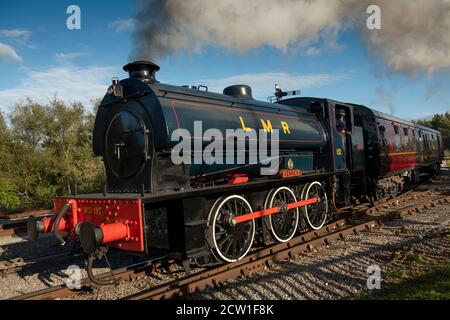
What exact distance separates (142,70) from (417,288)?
17.9ft

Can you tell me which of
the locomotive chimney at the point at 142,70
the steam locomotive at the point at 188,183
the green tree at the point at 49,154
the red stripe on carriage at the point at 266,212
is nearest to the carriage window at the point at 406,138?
the steam locomotive at the point at 188,183

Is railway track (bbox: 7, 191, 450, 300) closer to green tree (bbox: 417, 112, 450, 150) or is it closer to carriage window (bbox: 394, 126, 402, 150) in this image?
carriage window (bbox: 394, 126, 402, 150)

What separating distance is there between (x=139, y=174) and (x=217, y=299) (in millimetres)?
2325

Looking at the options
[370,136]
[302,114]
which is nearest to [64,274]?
[302,114]

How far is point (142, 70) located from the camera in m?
6.33

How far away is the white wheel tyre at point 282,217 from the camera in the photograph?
7.72m

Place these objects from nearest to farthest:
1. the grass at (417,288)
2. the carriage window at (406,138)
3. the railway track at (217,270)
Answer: the grass at (417,288)
the railway track at (217,270)
the carriage window at (406,138)

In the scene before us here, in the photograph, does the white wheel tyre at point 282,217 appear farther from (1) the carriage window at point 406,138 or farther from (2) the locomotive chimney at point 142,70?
Result: (1) the carriage window at point 406,138

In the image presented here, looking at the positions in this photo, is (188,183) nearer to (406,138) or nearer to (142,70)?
(142,70)

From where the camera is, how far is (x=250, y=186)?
6.95 metres

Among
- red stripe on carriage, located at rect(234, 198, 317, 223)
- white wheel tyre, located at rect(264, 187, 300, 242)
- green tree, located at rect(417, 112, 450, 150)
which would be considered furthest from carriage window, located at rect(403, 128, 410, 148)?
green tree, located at rect(417, 112, 450, 150)

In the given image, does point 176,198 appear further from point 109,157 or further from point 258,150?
point 258,150

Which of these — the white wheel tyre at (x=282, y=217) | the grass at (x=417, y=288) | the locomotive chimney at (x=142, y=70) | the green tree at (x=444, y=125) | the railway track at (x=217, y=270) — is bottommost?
the grass at (x=417, y=288)

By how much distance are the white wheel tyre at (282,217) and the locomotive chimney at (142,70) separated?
3.46 metres
